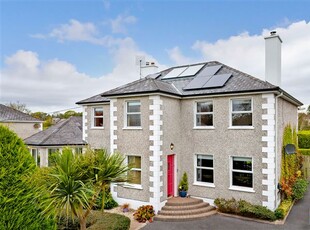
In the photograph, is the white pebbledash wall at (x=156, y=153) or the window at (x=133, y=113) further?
the window at (x=133, y=113)

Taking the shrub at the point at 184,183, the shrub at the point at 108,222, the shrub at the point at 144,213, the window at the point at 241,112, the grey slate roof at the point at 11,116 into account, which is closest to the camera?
the shrub at the point at 108,222

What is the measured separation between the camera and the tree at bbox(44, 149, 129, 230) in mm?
7297

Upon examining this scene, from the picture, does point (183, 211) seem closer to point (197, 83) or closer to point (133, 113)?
point (133, 113)

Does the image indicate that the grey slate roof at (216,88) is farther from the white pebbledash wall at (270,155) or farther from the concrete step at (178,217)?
the concrete step at (178,217)

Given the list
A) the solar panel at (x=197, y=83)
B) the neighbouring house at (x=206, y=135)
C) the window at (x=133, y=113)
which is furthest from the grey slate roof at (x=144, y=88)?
the solar panel at (x=197, y=83)

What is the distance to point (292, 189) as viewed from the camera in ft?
49.5

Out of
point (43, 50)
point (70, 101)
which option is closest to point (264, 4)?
point (43, 50)

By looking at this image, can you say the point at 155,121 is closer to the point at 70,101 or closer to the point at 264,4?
the point at 264,4

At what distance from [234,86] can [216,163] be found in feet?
15.8

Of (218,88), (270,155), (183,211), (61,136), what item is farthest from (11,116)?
(270,155)

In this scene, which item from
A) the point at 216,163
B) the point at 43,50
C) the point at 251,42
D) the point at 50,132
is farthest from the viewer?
the point at 50,132

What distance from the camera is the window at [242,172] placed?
44.1 feet

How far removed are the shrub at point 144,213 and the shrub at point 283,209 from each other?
6652mm

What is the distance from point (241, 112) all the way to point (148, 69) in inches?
386
